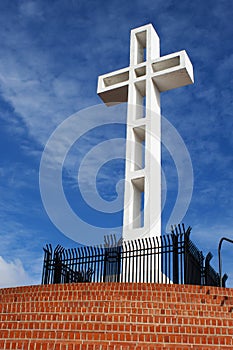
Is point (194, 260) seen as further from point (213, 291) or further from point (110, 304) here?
point (110, 304)

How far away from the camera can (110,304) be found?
267 inches

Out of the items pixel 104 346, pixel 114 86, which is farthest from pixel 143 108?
pixel 104 346

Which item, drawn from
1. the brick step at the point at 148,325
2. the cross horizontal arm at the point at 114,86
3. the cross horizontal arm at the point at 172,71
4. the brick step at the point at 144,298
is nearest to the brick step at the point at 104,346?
the brick step at the point at 148,325

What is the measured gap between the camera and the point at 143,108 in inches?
570

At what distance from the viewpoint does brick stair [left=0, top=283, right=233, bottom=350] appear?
5883 millimetres

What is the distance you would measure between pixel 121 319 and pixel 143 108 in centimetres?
933

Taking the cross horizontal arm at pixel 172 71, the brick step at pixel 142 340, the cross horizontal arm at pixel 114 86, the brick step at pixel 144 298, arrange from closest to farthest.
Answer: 1. the brick step at pixel 142 340
2. the brick step at pixel 144 298
3. the cross horizontal arm at pixel 172 71
4. the cross horizontal arm at pixel 114 86

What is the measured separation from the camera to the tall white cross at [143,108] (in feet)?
40.9

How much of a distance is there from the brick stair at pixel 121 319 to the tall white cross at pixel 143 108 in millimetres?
4616

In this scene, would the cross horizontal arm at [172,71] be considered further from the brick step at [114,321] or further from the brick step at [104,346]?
the brick step at [104,346]

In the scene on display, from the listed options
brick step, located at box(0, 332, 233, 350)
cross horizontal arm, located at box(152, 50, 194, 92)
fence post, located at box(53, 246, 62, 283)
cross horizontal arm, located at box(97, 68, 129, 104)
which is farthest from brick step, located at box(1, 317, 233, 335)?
cross horizontal arm, located at box(97, 68, 129, 104)

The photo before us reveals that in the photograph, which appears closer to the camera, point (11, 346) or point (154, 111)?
point (11, 346)

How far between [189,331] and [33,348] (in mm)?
2221

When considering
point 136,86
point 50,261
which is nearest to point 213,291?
point 50,261
